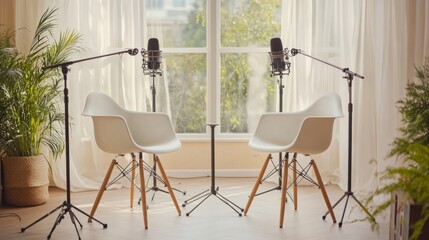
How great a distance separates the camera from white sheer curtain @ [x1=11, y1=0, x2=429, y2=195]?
4418mm

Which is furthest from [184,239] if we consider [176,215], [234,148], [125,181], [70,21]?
[70,21]

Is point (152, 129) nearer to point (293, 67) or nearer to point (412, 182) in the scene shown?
point (293, 67)

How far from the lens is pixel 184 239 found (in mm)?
3244

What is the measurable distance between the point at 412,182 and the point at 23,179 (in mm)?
3098

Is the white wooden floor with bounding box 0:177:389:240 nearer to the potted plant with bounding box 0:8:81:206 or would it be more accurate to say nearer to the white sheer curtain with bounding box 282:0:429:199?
the potted plant with bounding box 0:8:81:206

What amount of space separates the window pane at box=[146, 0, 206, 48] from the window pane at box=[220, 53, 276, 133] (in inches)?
14.2

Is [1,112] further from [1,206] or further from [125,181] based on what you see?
[125,181]

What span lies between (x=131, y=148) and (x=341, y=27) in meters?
2.36

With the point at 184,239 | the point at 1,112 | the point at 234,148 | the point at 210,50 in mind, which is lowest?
the point at 184,239

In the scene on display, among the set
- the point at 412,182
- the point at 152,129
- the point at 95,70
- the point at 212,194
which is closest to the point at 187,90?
the point at 95,70

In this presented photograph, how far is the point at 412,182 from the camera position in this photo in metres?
1.93

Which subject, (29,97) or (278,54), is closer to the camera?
(29,97)

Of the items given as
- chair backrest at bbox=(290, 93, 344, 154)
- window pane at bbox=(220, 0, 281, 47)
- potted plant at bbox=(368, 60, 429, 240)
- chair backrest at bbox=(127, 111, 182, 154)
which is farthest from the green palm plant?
potted plant at bbox=(368, 60, 429, 240)

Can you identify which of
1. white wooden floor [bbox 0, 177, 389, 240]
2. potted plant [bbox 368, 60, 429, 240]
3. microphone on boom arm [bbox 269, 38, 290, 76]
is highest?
microphone on boom arm [bbox 269, 38, 290, 76]
